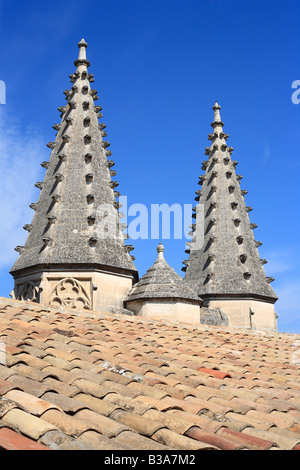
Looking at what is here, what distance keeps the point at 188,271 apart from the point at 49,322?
1630 centimetres

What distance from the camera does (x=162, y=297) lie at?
17.7 meters

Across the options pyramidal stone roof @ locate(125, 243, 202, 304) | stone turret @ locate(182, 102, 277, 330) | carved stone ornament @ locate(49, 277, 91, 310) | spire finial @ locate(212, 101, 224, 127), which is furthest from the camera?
spire finial @ locate(212, 101, 224, 127)

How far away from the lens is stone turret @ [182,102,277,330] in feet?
74.6

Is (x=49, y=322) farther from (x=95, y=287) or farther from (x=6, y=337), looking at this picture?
(x=95, y=287)

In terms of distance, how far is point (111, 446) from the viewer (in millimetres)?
3621

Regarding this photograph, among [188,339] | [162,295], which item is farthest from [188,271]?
[188,339]

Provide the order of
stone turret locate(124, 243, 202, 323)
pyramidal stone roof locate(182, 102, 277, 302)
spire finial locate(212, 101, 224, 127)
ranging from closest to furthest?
stone turret locate(124, 243, 202, 323), pyramidal stone roof locate(182, 102, 277, 302), spire finial locate(212, 101, 224, 127)

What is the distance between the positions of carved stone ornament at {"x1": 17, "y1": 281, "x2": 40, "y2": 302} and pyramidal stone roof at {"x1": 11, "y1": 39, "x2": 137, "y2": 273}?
0.65 meters

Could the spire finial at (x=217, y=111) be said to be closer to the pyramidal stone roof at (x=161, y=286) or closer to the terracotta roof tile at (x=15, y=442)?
the pyramidal stone roof at (x=161, y=286)

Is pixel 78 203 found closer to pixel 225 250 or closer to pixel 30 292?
pixel 30 292

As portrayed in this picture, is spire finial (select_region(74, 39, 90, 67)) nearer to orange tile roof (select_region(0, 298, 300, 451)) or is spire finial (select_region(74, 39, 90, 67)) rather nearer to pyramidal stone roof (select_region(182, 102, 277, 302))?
pyramidal stone roof (select_region(182, 102, 277, 302))

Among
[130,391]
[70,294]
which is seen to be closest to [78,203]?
[70,294]

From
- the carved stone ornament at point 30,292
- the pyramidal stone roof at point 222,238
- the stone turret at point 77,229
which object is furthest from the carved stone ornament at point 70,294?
the pyramidal stone roof at point 222,238

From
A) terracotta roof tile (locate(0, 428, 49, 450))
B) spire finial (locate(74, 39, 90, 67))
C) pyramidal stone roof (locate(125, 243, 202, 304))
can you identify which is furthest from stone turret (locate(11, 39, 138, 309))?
terracotta roof tile (locate(0, 428, 49, 450))
